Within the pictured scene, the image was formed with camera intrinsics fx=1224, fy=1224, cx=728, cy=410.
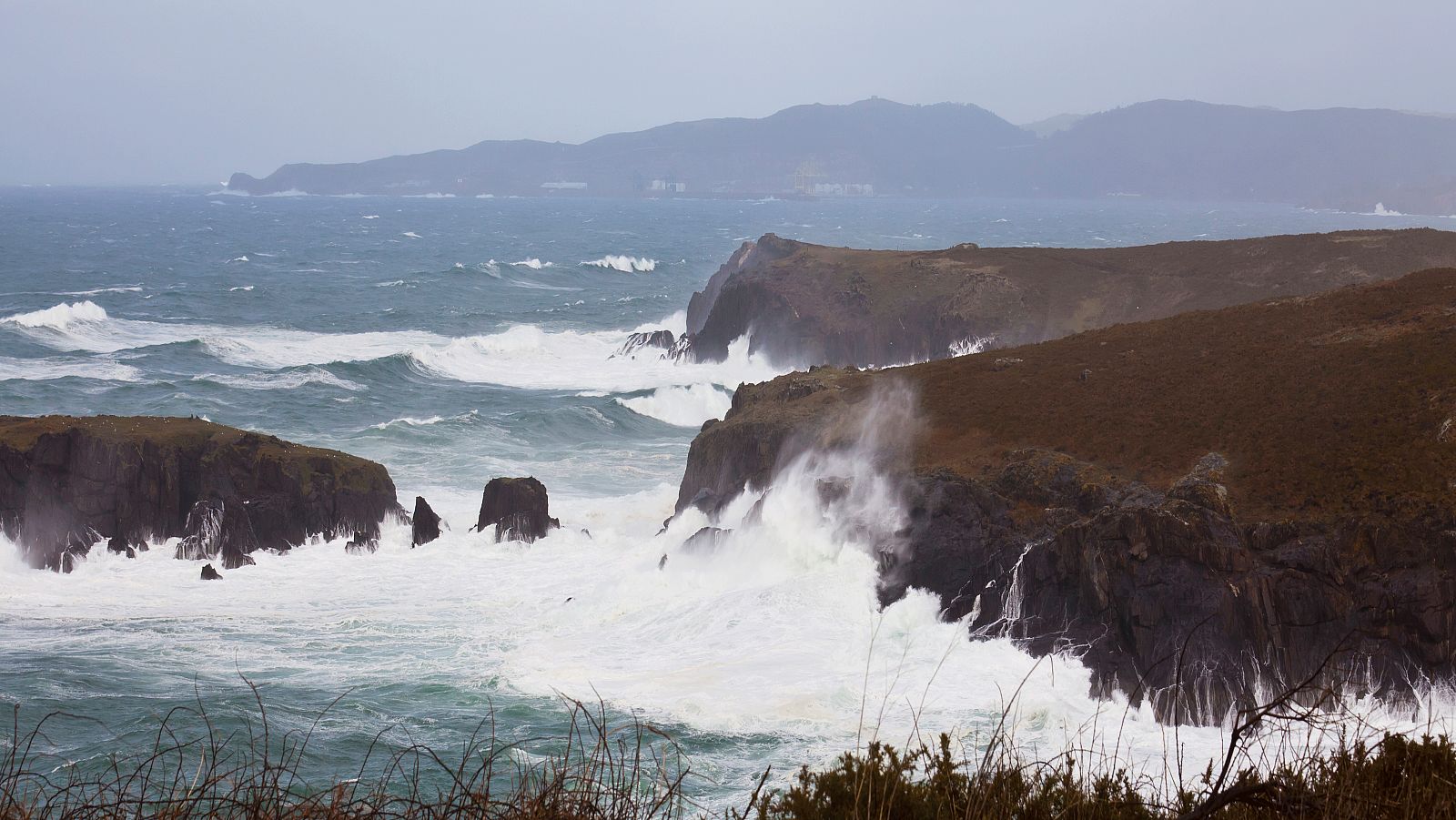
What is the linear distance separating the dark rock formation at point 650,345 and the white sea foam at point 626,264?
44968 millimetres

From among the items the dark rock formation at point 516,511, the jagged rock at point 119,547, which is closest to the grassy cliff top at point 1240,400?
the dark rock formation at point 516,511

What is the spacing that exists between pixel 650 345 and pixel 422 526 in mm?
32710

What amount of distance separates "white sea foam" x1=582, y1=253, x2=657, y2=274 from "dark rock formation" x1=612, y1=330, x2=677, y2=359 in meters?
45.0

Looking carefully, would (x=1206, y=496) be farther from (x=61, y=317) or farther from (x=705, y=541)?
(x=61, y=317)

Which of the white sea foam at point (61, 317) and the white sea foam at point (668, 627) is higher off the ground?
the white sea foam at point (61, 317)

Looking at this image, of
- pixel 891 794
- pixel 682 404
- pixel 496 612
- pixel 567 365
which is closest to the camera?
pixel 891 794

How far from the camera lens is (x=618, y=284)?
→ 92812 mm

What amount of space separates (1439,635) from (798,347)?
116ft

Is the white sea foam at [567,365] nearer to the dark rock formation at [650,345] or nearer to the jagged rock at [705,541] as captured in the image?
the dark rock formation at [650,345]

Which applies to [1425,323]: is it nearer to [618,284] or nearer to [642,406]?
[642,406]

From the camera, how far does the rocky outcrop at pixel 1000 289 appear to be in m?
44.3

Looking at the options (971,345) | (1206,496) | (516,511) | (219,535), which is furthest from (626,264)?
(1206,496)

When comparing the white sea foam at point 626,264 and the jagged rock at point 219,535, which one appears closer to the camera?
the jagged rock at point 219,535

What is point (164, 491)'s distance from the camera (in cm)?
2456
